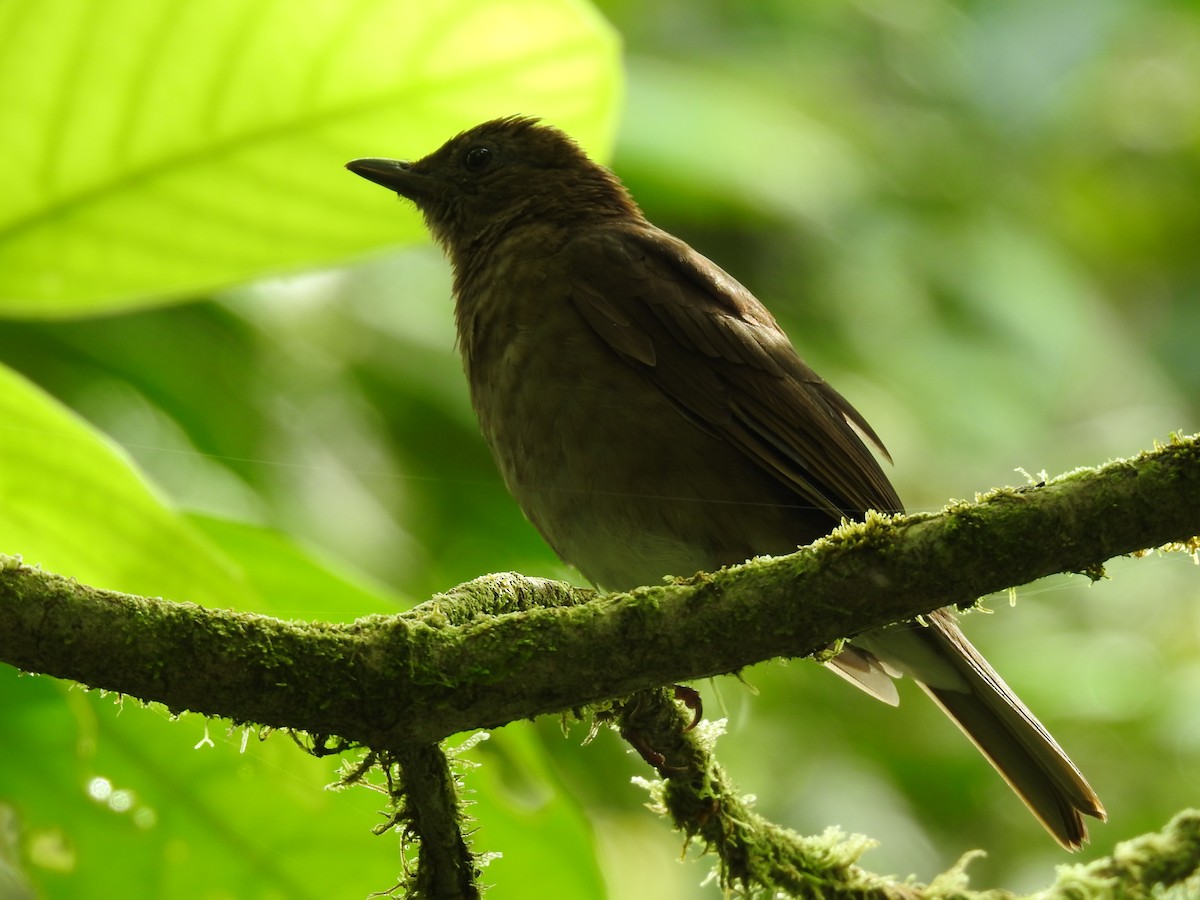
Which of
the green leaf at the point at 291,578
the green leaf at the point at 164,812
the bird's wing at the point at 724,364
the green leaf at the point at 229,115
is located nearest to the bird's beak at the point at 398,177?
the bird's wing at the point at 724,364

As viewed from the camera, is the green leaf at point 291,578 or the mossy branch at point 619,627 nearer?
the mossy branch at point 619,627

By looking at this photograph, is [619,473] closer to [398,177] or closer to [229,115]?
[229,115]

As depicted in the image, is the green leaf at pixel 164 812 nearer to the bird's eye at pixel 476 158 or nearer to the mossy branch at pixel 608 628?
the mossy branch at pixel 608 628

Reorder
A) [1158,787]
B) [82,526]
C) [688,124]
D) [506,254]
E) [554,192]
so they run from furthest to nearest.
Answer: [1158,787]
[688,124]
[554,192]
[506,254]
[82,526]

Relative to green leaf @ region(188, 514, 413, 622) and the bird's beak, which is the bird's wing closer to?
the bird's beak

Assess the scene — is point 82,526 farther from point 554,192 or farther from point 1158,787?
point 1158,787

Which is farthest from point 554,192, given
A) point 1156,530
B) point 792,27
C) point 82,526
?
point 792,27

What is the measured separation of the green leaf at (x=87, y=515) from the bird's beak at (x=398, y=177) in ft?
5.67

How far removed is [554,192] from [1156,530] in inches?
107

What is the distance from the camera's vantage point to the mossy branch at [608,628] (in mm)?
1807

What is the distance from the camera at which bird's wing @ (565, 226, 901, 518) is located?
3367 millimetres

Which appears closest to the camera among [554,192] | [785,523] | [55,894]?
[55,894]

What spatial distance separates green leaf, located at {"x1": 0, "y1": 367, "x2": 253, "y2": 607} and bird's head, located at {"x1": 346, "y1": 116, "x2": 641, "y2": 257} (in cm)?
201

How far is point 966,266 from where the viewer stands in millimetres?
6203
